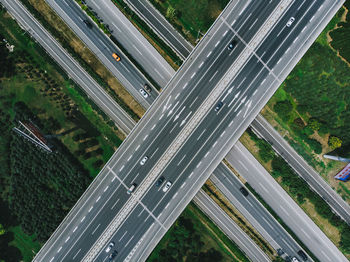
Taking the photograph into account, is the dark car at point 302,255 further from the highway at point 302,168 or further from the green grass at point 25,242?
the green grass at point 25,242

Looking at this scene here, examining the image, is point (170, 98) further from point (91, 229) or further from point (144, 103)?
point (91, 229)

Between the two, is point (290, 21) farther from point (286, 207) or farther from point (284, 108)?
point (286, 207)

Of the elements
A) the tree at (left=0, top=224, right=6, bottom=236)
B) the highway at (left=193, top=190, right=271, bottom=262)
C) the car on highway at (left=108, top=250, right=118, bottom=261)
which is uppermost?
the highway at (left=193, top=190, right=271, bottom=262)

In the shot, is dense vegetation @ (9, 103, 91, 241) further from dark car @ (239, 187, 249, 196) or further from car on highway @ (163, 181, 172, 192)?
dark car @ (239, 187, 249, 196)

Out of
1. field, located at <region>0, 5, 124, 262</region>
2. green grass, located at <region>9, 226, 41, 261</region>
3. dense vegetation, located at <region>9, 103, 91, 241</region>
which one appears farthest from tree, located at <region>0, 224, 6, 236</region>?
dense vegetation, located at <region>9, 103, 91, 241</region>

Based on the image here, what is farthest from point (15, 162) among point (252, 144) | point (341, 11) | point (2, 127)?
point (341, 11)

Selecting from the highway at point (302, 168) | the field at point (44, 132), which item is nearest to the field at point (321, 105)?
the highway at point (302, 168)

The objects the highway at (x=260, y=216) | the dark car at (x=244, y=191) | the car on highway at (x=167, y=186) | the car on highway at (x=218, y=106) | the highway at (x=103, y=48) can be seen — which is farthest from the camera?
the highway at (x=260, y=216)
